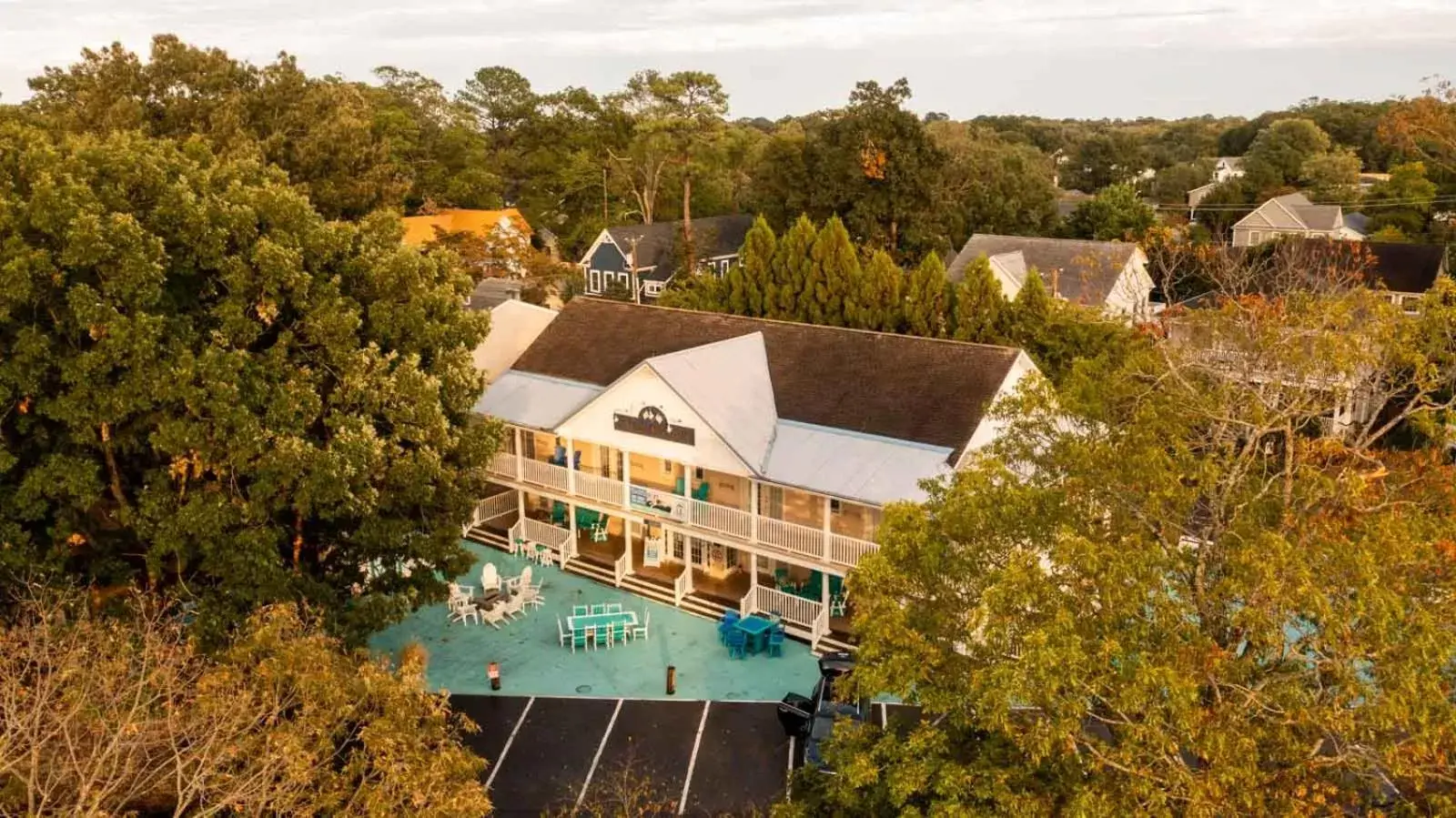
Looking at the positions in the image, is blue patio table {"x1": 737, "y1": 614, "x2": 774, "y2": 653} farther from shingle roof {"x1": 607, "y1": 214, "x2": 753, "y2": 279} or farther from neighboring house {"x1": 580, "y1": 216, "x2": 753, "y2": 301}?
shingle roof {"x1": 607, "y1": 214, "x2": 753, "y2": 279}

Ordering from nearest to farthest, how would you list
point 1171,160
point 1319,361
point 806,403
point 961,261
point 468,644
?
point 1319,361, point 468,644, point 806,403, point 961,261, point 1171,160

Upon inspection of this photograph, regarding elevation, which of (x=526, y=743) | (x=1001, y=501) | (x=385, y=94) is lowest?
(x=526, y=743)

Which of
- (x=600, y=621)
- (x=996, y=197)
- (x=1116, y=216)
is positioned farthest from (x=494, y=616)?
(x=1116, y=216)

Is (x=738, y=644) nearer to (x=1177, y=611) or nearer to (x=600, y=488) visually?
(x=600, y=488)

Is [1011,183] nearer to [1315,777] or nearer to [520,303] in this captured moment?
[520,303]

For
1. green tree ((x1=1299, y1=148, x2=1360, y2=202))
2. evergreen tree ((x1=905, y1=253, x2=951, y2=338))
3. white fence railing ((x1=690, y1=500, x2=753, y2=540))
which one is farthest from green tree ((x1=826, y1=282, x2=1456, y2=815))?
green tree ((x1=1299, y1=148, x2=1360, y2=202))

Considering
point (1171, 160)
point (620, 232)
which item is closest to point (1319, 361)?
point (620, 232)
